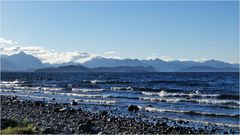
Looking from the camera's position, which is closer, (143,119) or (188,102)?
(143,119)

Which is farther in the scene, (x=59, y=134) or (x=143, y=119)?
(x=143, y=119)

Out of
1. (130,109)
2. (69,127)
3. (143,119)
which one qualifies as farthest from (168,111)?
(69,127)

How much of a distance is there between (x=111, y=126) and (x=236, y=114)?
10.9 metres

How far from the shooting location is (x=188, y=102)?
39219 mm

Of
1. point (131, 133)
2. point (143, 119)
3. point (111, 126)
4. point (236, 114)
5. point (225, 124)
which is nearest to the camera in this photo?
point (131, 133)

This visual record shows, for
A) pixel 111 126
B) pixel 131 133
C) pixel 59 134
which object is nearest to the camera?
pixel 59 134

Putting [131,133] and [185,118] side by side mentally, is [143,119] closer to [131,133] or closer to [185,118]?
[185,118]

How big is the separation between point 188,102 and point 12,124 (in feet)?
76.9

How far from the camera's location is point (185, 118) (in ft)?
87.4

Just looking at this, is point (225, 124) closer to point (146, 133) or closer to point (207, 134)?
point (207, 134)

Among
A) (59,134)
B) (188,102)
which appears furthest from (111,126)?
(188,102)

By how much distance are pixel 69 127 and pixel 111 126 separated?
2447 mm

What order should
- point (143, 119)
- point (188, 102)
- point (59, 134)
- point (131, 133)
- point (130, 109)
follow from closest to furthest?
point (59, 134) < point (131, 133) < point (143, 119) < point (130, 109) < point (188, 102)

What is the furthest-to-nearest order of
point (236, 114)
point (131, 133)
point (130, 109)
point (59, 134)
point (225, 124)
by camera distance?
1. point (130, 109)
2. point (236, 114)
3. point (225, 124)
4. point (131, 133)
5. point (59, 134)
